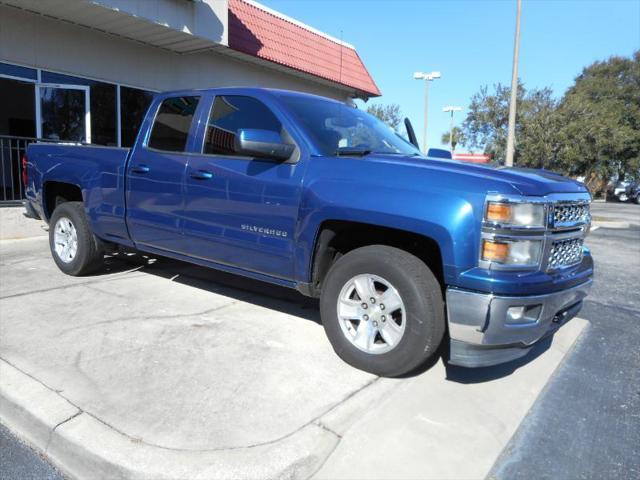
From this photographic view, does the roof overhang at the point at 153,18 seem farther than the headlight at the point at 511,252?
Yes

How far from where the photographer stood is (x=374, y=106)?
35156mm

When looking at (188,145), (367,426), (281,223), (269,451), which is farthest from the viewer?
(188,145)

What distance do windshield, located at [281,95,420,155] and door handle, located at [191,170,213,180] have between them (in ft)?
2.75

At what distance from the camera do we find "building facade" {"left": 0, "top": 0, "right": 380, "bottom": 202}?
9.37 m

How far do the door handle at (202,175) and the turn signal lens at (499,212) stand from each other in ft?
7.34

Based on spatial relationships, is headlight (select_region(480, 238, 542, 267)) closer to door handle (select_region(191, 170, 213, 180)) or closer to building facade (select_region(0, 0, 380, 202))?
door handle (select_region(191, 170, 213, 180))

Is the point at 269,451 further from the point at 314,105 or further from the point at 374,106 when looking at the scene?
the point at 374,106

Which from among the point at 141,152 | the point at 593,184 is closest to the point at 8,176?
the point at 141,152

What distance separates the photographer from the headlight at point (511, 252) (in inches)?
110

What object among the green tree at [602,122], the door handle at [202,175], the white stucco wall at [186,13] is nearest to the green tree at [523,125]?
the green tree at [602,122]

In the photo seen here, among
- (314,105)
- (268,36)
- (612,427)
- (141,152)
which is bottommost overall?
(612,427)

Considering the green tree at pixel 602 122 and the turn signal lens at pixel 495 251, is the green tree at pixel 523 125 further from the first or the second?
the turn signal lens at pixel 495 251

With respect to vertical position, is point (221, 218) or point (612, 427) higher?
point (221, 218)

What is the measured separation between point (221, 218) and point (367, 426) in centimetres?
201
